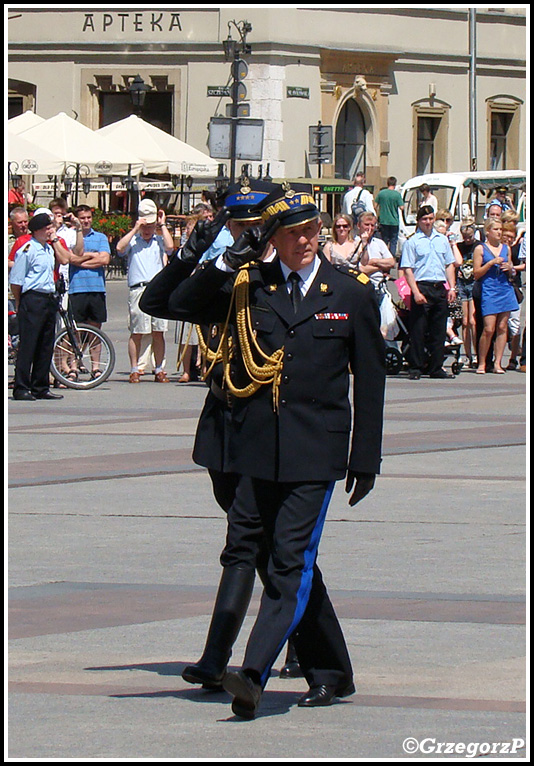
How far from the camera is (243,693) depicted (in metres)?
5.44

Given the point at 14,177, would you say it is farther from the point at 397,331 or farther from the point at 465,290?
the point at 397,331

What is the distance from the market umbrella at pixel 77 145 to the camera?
1164 inches

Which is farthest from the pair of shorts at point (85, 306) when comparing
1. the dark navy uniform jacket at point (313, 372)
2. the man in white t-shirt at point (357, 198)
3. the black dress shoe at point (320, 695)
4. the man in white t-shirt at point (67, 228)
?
the man in white t-shirt at point (357, 198)

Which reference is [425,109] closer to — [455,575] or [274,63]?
[274,63]

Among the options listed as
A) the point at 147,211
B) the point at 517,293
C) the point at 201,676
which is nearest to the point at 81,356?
the point at 147,211

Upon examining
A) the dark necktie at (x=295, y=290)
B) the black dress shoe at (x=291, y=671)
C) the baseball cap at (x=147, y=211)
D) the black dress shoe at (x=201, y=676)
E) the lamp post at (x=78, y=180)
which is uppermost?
the lamp post at (x=78, y=180)

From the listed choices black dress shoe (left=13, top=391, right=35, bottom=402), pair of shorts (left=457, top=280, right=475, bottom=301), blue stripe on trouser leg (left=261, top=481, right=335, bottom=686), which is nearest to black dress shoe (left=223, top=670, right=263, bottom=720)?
blue stripe on trouser leg (left=261, top=481, right=335, bottom=686)

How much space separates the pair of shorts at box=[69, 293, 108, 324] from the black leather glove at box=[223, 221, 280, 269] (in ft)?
41.3

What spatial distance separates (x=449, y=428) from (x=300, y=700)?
28.1 feet

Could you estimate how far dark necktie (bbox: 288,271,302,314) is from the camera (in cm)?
593

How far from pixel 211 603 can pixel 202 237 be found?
2013 millimetres

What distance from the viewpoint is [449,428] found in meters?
14.2

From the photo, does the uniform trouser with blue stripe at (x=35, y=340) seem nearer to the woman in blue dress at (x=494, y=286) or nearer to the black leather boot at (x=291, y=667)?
the woman in blue dress at (x=494, y=286)

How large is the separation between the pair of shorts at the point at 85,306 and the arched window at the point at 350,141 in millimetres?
28445
